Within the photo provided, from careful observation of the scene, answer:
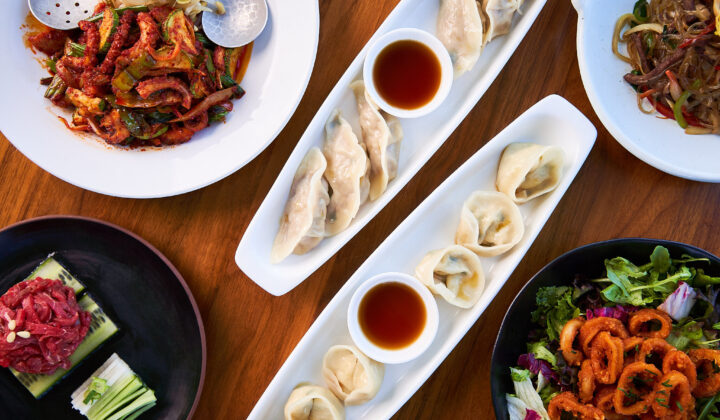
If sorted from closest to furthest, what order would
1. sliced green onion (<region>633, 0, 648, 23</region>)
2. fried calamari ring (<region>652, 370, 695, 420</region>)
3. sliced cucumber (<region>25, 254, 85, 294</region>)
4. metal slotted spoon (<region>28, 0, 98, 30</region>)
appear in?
fried calamari ring (<region>652, 370, 695, 420</region>) < metal slotted spoon (<region>28, 0, 98, 30</region>) < sliced cucumber (<region>25, 254, 85, 294</region>) < sliced green onion (<region>633, 0, 648, 23</region>)

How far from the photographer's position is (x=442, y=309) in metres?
2.72

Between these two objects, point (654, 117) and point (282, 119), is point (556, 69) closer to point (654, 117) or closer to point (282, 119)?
point (654, 117)

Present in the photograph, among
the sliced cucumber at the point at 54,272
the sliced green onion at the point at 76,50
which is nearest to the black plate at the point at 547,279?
the sliced cucumber at the point at 54,272

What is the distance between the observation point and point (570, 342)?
2559 millimetres

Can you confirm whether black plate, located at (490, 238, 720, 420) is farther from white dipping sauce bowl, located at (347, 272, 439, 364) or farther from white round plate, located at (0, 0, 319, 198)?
white round plate, located at (0, 0, 319, 198)

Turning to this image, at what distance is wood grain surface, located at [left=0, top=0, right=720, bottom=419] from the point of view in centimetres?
280

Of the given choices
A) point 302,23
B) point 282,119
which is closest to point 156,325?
point 282,119

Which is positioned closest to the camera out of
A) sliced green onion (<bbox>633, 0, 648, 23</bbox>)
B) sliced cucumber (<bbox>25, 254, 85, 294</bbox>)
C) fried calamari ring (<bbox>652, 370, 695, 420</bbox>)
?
fried calamari ring (<bbox>652, 370, 695, 420</bbox>)

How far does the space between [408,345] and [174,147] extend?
1.45m

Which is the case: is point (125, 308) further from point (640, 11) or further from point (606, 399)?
point (640, 11)

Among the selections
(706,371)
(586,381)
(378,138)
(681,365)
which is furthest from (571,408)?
(378,138)

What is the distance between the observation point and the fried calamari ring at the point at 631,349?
8.28 feet

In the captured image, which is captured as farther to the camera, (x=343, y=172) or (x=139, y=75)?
(x=343, y=172)

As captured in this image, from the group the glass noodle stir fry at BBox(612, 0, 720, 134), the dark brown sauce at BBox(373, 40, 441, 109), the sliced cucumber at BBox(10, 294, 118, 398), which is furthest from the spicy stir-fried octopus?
the glass noodle stir fry at BBox(612, 0, 720, 134)
